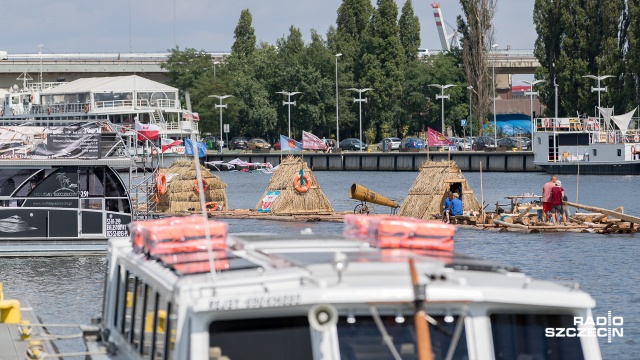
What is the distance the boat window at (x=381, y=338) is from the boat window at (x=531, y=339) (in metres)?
0.31

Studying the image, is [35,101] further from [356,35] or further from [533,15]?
[533,15]

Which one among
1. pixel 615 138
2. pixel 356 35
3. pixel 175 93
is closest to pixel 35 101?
pixel 175 93

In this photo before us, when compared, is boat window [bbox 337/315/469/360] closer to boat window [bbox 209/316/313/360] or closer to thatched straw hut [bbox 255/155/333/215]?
boat window [bbox 209/316/313/360]

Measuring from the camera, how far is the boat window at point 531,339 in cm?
831

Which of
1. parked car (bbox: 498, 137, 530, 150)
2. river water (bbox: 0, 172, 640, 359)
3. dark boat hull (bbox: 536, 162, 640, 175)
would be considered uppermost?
parked car (bbox: 498, 137, 530, 150)

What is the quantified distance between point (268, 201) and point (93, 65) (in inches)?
4058

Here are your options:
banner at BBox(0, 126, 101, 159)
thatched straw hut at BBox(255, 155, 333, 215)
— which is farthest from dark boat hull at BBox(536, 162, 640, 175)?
banner at BBox(0, 126, 101, 159)

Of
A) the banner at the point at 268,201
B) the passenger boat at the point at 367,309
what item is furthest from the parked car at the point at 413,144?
the passenger boat at the point at 367,309

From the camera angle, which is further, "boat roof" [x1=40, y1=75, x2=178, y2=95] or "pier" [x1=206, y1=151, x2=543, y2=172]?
"boat roof" [x1=40, y1=75, x2=178, y2=95]

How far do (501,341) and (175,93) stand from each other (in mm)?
128849

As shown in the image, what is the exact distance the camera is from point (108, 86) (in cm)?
12888

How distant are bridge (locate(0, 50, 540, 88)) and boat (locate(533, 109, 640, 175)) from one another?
146 ft

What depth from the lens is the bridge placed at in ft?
478

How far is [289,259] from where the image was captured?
30.2ft
